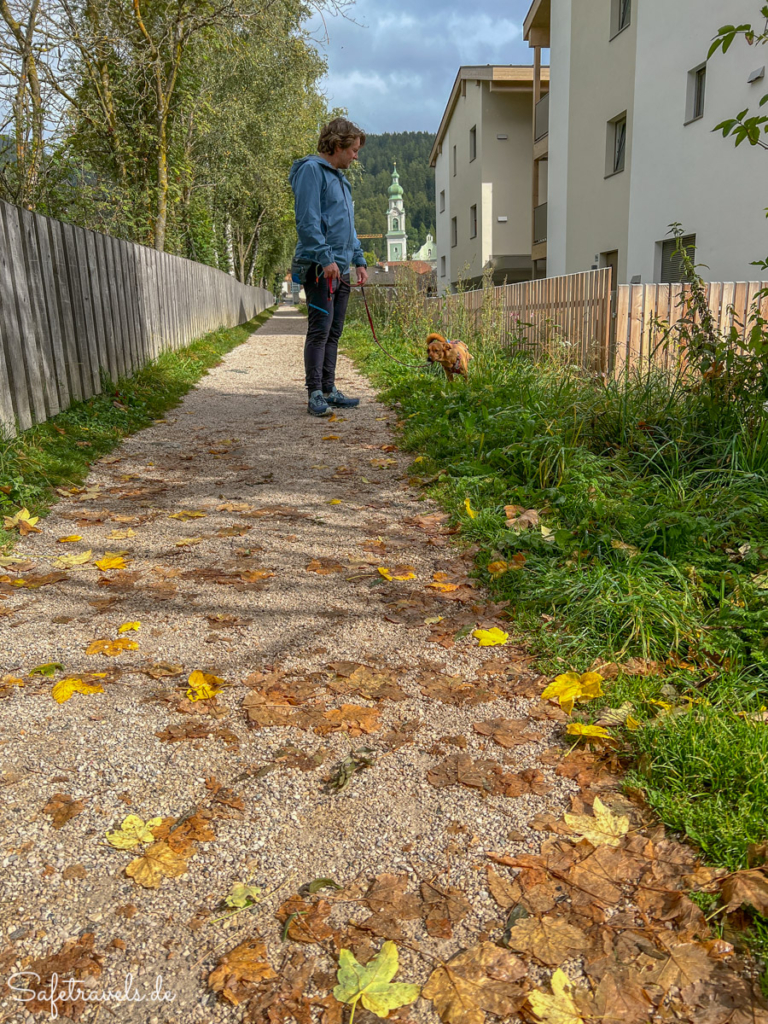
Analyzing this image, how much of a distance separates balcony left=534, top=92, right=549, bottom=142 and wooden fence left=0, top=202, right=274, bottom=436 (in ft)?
55.1

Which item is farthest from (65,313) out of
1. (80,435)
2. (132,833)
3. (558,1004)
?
(558,1004)

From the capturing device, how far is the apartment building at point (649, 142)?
1140 centimetres

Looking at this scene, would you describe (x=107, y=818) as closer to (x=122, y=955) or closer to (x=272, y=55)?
(x=122, y=955)

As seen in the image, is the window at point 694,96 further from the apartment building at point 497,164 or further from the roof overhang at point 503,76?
the roof overhang at point 503,76

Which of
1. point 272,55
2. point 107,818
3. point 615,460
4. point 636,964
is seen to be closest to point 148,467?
point 615,460

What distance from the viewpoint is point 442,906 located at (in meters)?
1.47

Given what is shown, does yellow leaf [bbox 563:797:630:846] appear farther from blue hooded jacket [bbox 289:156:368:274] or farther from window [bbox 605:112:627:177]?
window [bbox 605:112:627:177]

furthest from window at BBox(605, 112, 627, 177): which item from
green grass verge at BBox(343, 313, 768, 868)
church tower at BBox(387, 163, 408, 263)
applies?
church tower at BBox(387, 163, 408, 263)

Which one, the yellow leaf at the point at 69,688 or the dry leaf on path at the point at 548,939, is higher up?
the yellow leaf at the point at 69,688

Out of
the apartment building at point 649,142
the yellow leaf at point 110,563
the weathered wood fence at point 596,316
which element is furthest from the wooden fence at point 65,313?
the apartment building at point 649,142

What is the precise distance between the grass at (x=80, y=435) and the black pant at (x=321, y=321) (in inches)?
61.0

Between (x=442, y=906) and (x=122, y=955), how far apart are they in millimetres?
624

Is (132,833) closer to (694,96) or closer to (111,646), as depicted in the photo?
(111,646)

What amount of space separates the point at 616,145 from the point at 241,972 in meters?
18.7
